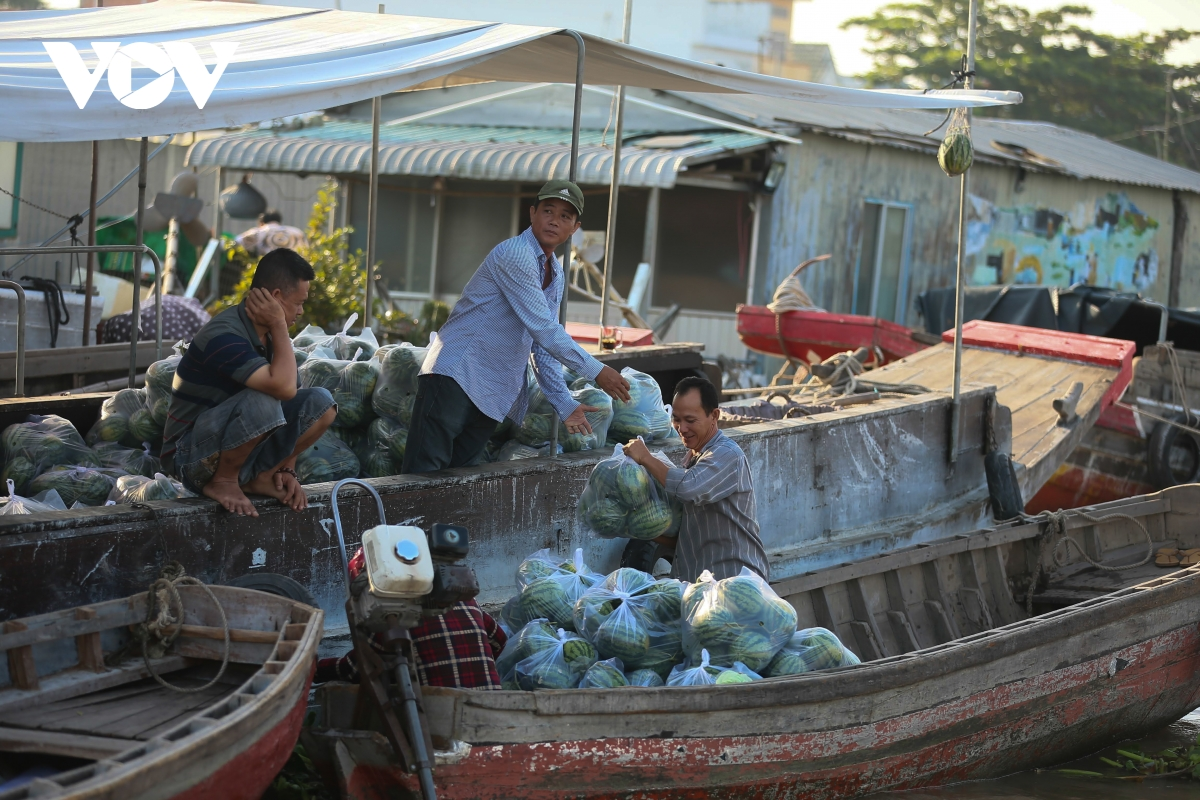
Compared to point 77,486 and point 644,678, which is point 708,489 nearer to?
point 644,678

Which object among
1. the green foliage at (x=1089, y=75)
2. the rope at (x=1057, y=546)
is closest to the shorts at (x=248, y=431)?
the rope at (x=1057, y=546)

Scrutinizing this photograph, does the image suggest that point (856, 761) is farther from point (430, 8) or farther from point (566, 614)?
point (430, 8)

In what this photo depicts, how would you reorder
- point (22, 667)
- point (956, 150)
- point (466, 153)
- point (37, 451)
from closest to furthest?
point (22, 667), point (37, 451), point (956, 150), point (466, 153)

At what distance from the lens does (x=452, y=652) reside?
13.0 feet

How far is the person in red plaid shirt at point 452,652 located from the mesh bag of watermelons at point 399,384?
5.52ft

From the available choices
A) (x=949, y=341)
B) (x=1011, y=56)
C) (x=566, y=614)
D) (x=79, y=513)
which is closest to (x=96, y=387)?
(x=79, y=513)

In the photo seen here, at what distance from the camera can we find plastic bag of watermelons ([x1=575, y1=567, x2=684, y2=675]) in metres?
4.34

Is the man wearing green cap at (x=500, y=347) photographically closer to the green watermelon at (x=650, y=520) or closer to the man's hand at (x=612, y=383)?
the man's hand at (x=612, y=383)

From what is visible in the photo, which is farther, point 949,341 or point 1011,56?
point 1011,56

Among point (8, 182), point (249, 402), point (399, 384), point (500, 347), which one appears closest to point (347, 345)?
point (399, 384)

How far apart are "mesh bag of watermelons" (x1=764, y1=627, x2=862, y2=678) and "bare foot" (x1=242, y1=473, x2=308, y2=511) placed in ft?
6.00

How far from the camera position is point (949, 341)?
33.8 feet

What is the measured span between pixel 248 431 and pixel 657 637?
1.63 m

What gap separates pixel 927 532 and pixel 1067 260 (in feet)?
42.9
